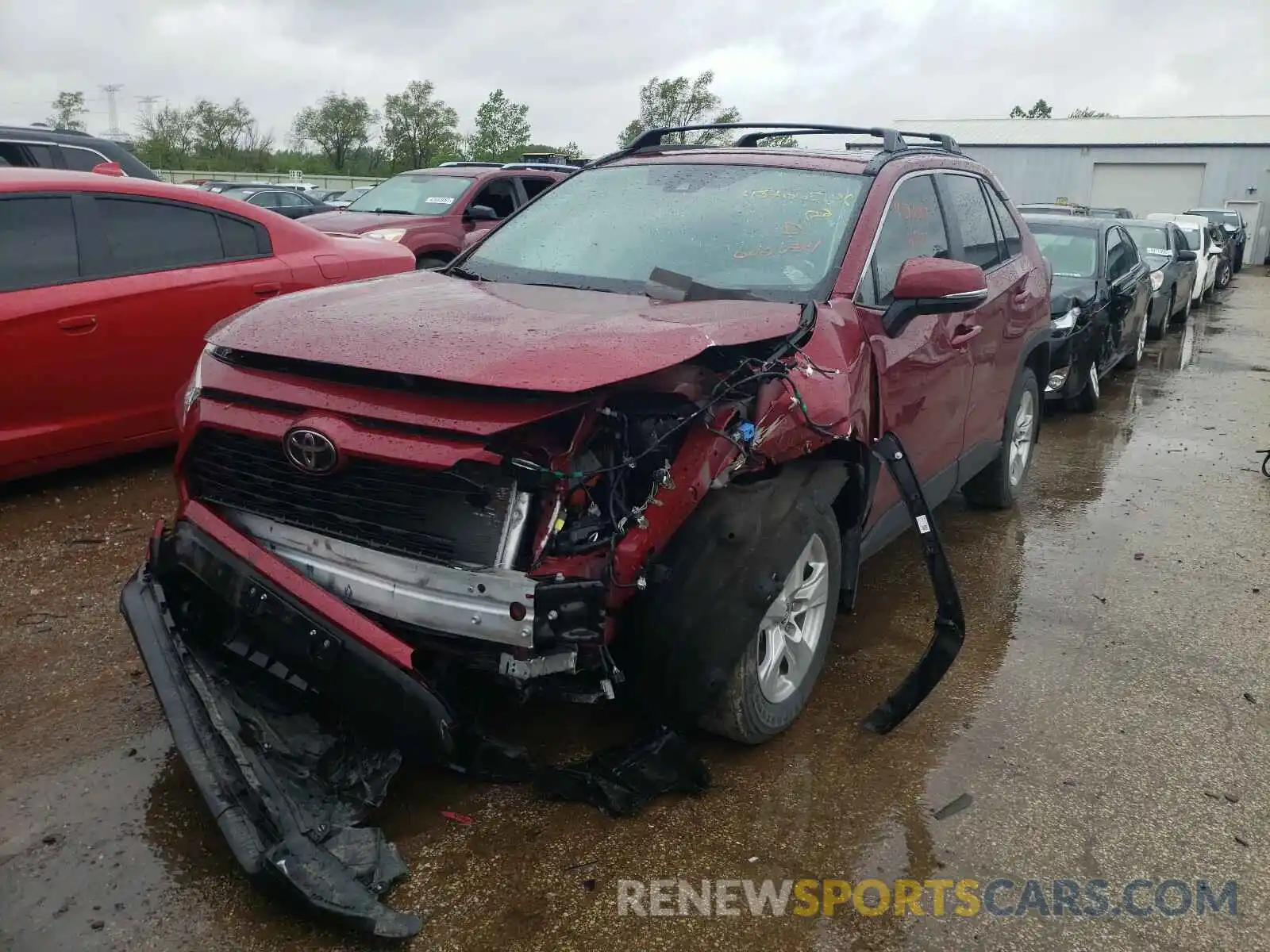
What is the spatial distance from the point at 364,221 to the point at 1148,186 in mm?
37552

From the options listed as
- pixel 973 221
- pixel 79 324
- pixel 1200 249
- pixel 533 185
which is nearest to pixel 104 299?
pixel 79 324

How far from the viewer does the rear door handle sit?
15.8 feet

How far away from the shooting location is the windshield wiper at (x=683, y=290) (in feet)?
11.2

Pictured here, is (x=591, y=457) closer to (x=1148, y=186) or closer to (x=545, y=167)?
(x=545, y=167)

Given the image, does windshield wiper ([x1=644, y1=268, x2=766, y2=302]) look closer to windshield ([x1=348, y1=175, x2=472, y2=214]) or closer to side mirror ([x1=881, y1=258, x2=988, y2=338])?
side mirror ([x1=881, y1=258, x2=988, y2=338])

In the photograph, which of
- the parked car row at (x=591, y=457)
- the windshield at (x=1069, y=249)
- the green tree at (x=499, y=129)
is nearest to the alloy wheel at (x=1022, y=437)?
the parked car row at (x=591, y=457)

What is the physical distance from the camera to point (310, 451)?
2656 mm

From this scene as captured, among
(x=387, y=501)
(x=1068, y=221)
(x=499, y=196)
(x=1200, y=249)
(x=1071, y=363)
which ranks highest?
(x=499, y=196)

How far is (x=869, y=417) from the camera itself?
3.47 meters

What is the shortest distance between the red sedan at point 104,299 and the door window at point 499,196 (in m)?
5.72

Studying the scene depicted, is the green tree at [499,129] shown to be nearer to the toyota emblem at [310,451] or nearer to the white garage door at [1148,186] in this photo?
the white garage door at [1148,186]

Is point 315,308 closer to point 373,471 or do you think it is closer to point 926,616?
point 373,471

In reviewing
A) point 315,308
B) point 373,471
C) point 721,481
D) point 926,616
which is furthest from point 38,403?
point 926,616

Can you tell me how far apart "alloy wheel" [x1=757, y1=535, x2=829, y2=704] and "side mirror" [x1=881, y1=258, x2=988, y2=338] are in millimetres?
920
